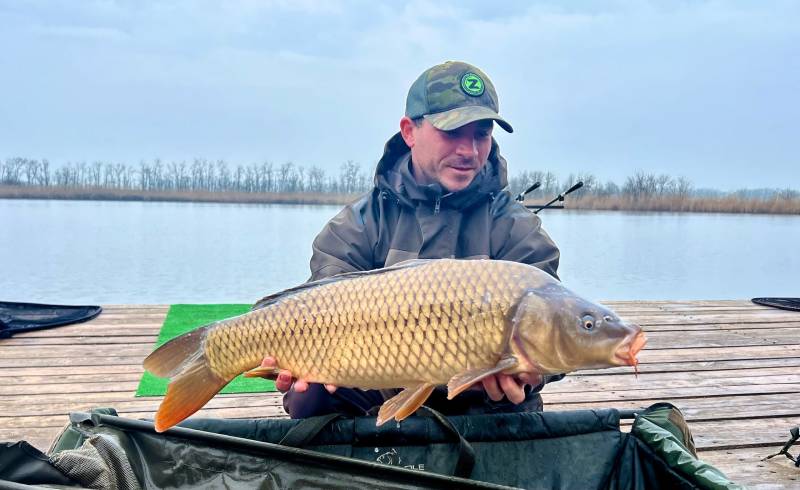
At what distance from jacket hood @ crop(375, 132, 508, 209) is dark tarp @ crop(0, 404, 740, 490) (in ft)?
1.89

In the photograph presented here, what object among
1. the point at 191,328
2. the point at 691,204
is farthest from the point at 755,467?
the point at 691,204

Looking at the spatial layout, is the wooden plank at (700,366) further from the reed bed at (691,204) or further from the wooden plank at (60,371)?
the reed bed at (691,204)

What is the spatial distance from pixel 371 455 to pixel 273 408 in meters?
1.13

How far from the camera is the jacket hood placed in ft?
5.83

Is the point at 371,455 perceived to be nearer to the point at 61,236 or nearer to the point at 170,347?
the point at 170,347

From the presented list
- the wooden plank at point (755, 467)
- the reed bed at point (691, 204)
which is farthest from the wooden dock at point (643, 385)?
the reed bed at point (691, 204)

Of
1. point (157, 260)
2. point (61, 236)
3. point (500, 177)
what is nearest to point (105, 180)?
point (61, 236)

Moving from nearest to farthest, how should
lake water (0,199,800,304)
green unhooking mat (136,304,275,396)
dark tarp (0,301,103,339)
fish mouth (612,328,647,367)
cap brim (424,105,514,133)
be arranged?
fish mouth (612,328,647,367) → cap brim (424,105,514,133) → green unhooking mat (136,304,275,396) → dark tarp (0,301,103,339) → lake water (0,199,800,304)

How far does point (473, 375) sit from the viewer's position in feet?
3.90

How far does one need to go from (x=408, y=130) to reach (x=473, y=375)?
0.87 metres

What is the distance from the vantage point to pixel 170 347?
4.56 feet

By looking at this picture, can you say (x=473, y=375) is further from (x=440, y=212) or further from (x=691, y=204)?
(x=691, y=204)

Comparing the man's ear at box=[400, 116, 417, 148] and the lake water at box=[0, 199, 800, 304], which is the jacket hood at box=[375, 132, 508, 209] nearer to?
the man's ear at box=[400, 116, 417, 148]

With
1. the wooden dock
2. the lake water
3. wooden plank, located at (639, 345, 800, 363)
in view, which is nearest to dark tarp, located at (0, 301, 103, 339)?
the wooden dock
